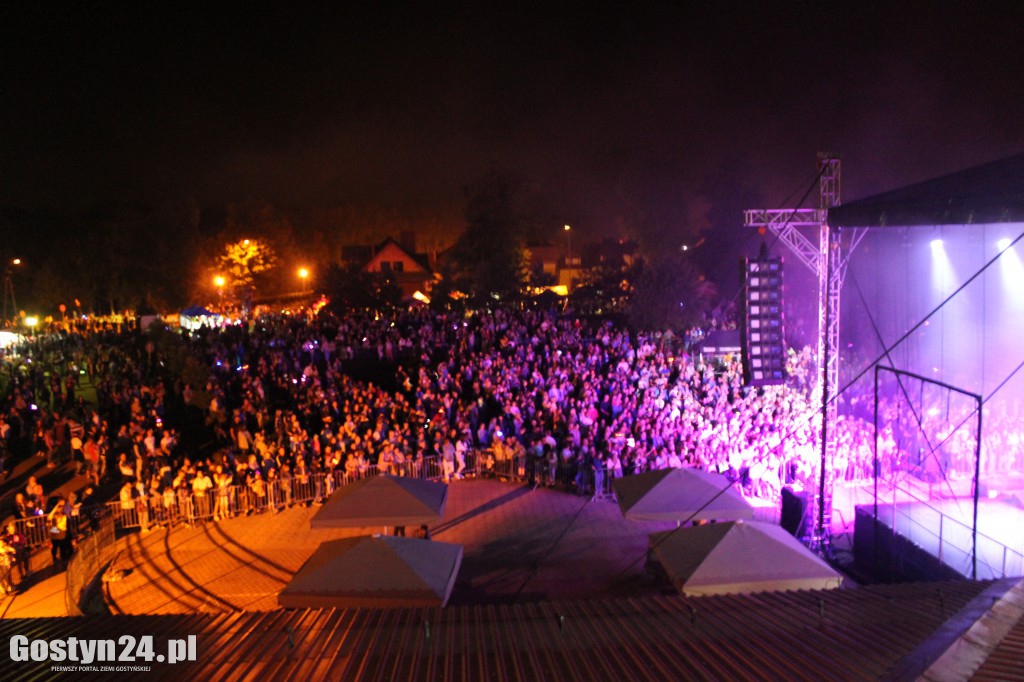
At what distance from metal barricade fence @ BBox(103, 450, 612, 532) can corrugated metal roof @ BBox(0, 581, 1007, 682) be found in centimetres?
535

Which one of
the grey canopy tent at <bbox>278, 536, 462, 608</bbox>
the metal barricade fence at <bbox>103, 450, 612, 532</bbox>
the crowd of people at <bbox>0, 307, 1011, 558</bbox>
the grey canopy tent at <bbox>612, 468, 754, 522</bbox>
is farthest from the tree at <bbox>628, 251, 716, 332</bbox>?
the grey canopy tent at <bbox>278, 536, 462, 608</bbox>

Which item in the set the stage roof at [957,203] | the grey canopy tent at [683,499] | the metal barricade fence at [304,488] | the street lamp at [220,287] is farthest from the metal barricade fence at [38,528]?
the street lamp at [220,287]

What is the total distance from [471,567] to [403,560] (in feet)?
8.84

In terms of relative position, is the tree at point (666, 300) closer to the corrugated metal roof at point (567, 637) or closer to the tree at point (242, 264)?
the corrugated metal roof at point (567, 637)

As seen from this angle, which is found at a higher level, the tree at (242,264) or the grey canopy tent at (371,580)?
the tree at (242,264)

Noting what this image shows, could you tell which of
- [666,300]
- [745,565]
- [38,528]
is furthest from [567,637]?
[666,300]

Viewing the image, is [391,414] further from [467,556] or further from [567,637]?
[567,637]

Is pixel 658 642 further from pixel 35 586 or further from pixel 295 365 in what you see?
pixel 295 365

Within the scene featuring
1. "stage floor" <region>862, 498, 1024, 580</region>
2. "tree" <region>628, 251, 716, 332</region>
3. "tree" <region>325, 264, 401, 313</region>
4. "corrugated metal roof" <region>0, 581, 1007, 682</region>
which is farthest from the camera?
"tree" <region>325, 264, 401, 313</region>

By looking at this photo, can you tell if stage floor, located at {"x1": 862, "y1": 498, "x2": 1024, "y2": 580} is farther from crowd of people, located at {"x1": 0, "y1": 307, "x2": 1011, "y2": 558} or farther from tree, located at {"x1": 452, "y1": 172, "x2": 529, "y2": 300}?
tree, located at {"x1": 452, "y1": 172, "x2": 529, "y2": 300}

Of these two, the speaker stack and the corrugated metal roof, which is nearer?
the corrugated metal roof

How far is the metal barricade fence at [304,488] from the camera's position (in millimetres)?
12086

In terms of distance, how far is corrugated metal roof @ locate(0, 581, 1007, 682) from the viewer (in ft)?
17.4

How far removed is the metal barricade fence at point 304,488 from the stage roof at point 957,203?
608cm
